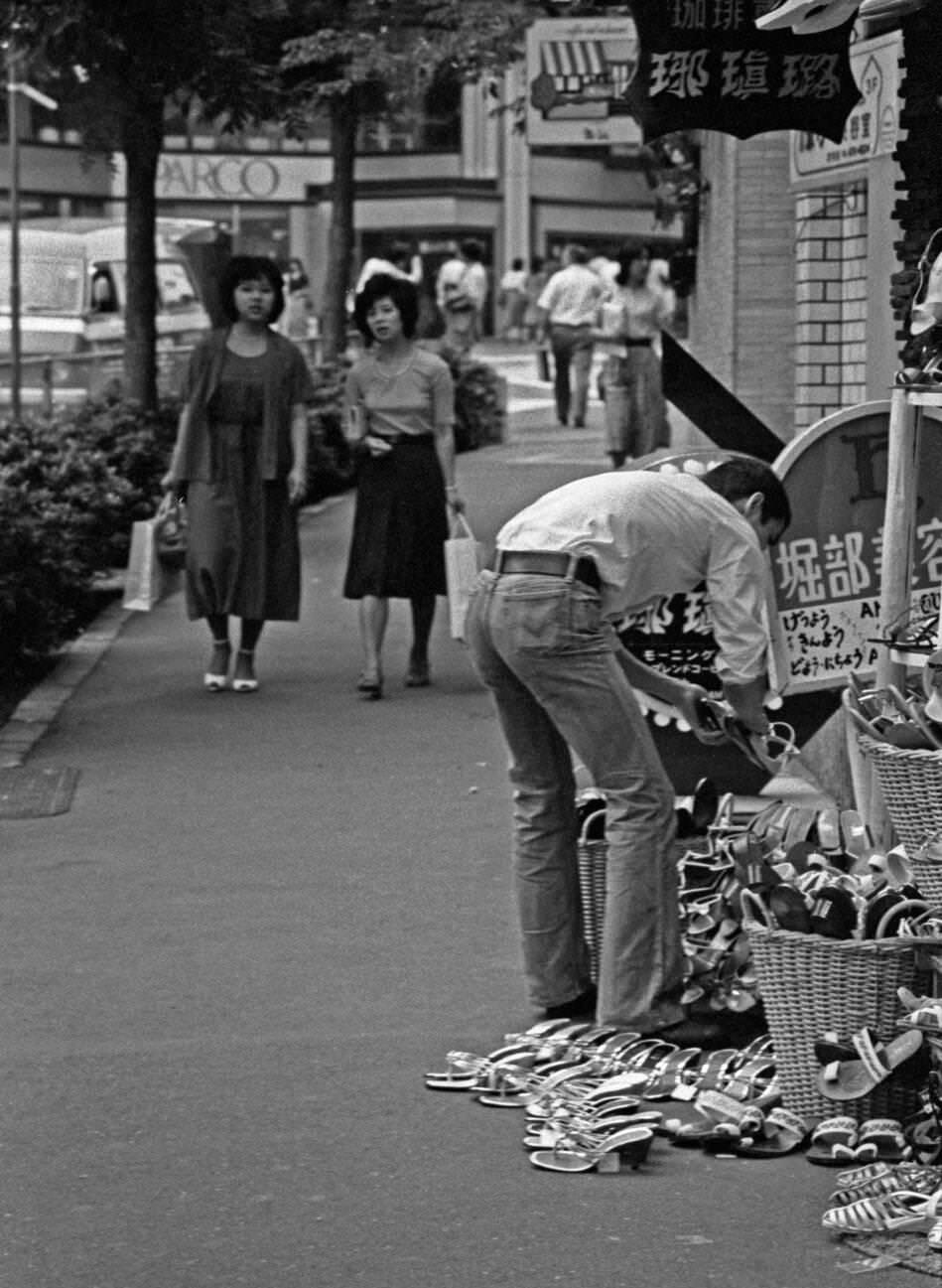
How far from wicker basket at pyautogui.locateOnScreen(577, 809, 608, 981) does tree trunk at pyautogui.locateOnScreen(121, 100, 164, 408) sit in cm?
1051

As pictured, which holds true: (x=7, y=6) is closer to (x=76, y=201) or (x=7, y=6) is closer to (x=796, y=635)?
(x=796, y=635)

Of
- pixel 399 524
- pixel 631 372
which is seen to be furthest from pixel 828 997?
pixel 631 372

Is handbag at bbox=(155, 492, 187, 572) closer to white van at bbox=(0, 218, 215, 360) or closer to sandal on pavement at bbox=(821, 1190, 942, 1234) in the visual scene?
sandal on pavement at bbox=(821, 1190, 942, 1234)

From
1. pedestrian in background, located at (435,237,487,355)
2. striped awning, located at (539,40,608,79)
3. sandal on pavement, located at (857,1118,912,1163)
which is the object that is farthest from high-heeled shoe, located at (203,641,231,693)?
pedestrian in background, located at (435,237,487,355)

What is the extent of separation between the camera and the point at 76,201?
195ft

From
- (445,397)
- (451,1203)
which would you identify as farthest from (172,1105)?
(445,397)

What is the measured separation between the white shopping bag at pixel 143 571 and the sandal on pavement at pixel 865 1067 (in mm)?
6013

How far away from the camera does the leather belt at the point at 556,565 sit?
19.9 ft

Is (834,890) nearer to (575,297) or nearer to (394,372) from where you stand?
(394,372)

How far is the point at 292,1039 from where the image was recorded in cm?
636

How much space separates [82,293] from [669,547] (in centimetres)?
1972

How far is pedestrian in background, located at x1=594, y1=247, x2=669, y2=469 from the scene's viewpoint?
1948 centimetres

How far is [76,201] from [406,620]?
4691cm

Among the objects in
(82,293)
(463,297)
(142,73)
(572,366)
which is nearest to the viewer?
(142,73)
